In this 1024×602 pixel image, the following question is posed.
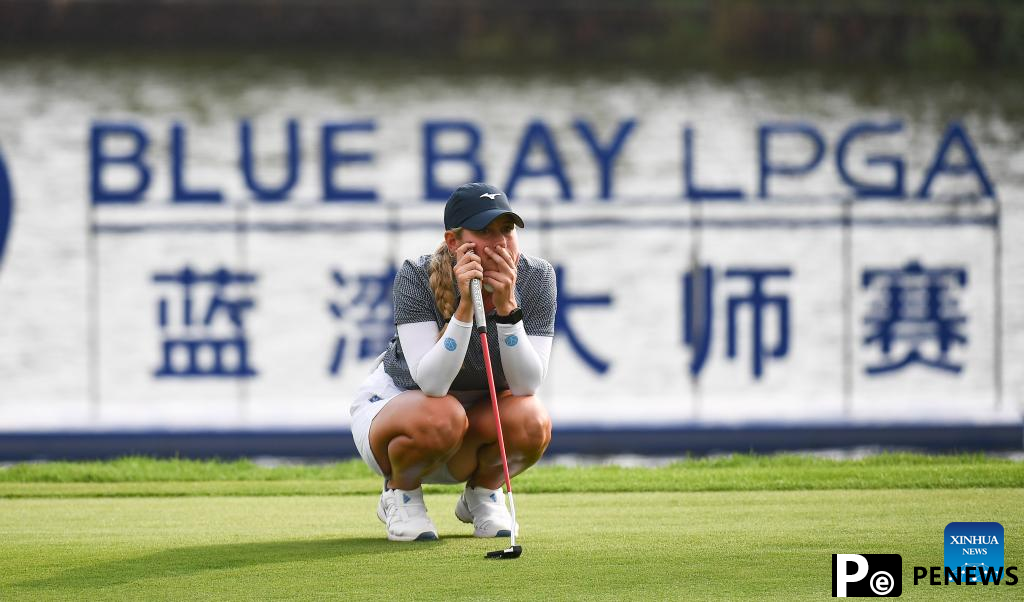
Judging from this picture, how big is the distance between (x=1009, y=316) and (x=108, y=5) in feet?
59.1

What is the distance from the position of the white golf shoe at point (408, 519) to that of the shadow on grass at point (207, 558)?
0.03 m

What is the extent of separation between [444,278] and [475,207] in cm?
18

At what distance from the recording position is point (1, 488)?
18.0ft

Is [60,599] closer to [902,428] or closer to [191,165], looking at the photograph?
[902,428]

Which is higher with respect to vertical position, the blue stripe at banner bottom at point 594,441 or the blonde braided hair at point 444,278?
the blonde braided hair at point 444,278

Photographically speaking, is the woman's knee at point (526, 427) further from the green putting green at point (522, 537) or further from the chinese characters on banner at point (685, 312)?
the chinese characters on banner at point (685, 312)

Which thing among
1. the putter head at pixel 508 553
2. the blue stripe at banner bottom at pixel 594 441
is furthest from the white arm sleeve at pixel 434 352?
the blue stripe at banner bottom at pixel 594 441

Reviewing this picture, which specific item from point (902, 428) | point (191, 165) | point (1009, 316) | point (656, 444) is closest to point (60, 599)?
point (656, 444)

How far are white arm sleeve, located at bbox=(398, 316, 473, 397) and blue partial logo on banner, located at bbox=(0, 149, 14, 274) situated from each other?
573cm

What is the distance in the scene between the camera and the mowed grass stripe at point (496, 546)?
3.29m

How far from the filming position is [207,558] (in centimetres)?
370

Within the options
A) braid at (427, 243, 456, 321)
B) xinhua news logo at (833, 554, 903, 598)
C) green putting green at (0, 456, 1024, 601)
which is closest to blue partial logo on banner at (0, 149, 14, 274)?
green putting green at (0, 456, 1024, 601)

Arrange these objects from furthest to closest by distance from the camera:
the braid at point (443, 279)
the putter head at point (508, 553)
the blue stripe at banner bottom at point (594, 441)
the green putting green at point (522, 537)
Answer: the blue stripe at banner bottom at point (594, 441) < the braid at point (443, 279) < the putter head at point (508, 553) < the green putting green at point (522, 537)

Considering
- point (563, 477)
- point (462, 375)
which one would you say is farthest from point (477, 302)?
point (563, 477)
